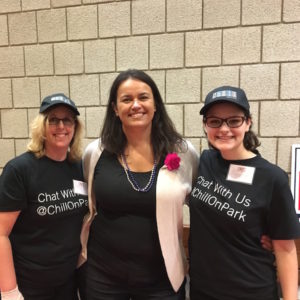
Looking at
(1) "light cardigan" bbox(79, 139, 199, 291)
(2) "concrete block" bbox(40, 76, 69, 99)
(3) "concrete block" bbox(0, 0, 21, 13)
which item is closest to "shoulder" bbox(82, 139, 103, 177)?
(1) "light cardigan" bbox(79, 139, 199, 291)

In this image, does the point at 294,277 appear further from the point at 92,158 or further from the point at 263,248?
the point at 92,158

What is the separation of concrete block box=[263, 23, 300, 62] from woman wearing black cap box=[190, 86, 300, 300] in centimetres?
99

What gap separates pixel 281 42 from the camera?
1.77 metres

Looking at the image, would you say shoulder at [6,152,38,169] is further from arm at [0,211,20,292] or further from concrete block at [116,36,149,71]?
concrete block at [116,36,149,71]

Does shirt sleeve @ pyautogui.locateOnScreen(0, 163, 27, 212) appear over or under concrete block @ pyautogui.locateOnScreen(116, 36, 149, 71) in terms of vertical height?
under

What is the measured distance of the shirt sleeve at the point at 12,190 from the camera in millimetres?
1114

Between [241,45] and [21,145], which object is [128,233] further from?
[21,145]

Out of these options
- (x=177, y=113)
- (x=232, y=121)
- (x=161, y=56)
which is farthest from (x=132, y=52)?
(x=232, y=121)

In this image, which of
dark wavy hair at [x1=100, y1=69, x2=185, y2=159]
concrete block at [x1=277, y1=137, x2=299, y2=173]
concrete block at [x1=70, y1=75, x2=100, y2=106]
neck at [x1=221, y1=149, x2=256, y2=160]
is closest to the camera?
neck at [x1=221, y1=149, x2=256, y2=160]

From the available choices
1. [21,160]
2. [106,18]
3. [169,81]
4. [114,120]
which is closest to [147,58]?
[169,81]

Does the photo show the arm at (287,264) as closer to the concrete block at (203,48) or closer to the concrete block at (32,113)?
the concrete block at (203,48)

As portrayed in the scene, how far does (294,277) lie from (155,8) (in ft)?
5.87

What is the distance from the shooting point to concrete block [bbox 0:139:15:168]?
231cm

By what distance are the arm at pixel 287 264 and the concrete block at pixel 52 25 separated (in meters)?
2.00
